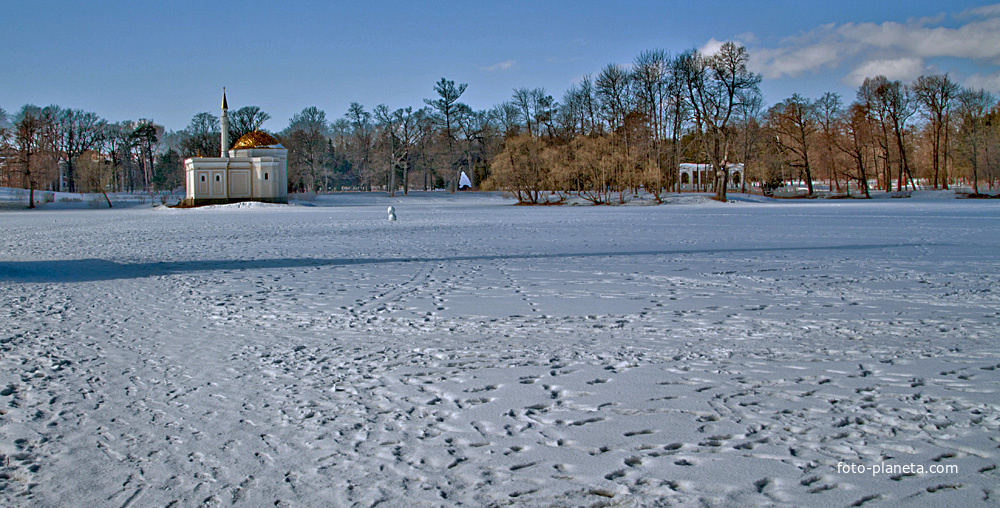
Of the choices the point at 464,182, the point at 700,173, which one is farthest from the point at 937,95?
the point at 464,182

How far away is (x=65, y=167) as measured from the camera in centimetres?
8550

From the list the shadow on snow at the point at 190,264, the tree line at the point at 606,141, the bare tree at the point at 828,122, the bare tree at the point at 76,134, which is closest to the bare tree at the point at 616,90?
the tree line at the point at 606,141

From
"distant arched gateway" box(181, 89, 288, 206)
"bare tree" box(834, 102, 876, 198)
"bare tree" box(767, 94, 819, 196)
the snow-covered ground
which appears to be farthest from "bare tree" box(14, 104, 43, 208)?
"bare tree" box(834, 102, 876, 198)

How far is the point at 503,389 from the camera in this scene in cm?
491

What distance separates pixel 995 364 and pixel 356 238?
16345 millimetres

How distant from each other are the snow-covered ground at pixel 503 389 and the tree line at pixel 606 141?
146 feet

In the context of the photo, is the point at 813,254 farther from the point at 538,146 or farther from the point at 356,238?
the point at 538,146

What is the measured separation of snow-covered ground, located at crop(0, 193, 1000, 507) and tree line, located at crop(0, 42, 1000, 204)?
44.4 metres

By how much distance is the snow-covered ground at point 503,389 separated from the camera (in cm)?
338

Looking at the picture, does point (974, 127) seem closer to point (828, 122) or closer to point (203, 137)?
point (828, 122)

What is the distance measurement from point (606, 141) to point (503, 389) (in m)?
50.3

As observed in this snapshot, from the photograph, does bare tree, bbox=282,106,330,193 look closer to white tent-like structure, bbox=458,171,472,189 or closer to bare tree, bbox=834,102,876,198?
white tent-like structure, bbox=458,171,472,189

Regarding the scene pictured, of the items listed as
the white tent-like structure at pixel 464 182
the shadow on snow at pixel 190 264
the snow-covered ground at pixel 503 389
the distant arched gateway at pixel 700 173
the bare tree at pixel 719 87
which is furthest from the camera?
the white tent-like structure at pixel 464 182

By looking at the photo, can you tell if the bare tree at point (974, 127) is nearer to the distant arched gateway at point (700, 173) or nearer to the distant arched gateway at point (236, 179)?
the distant arched gateway at point (700, 173)
